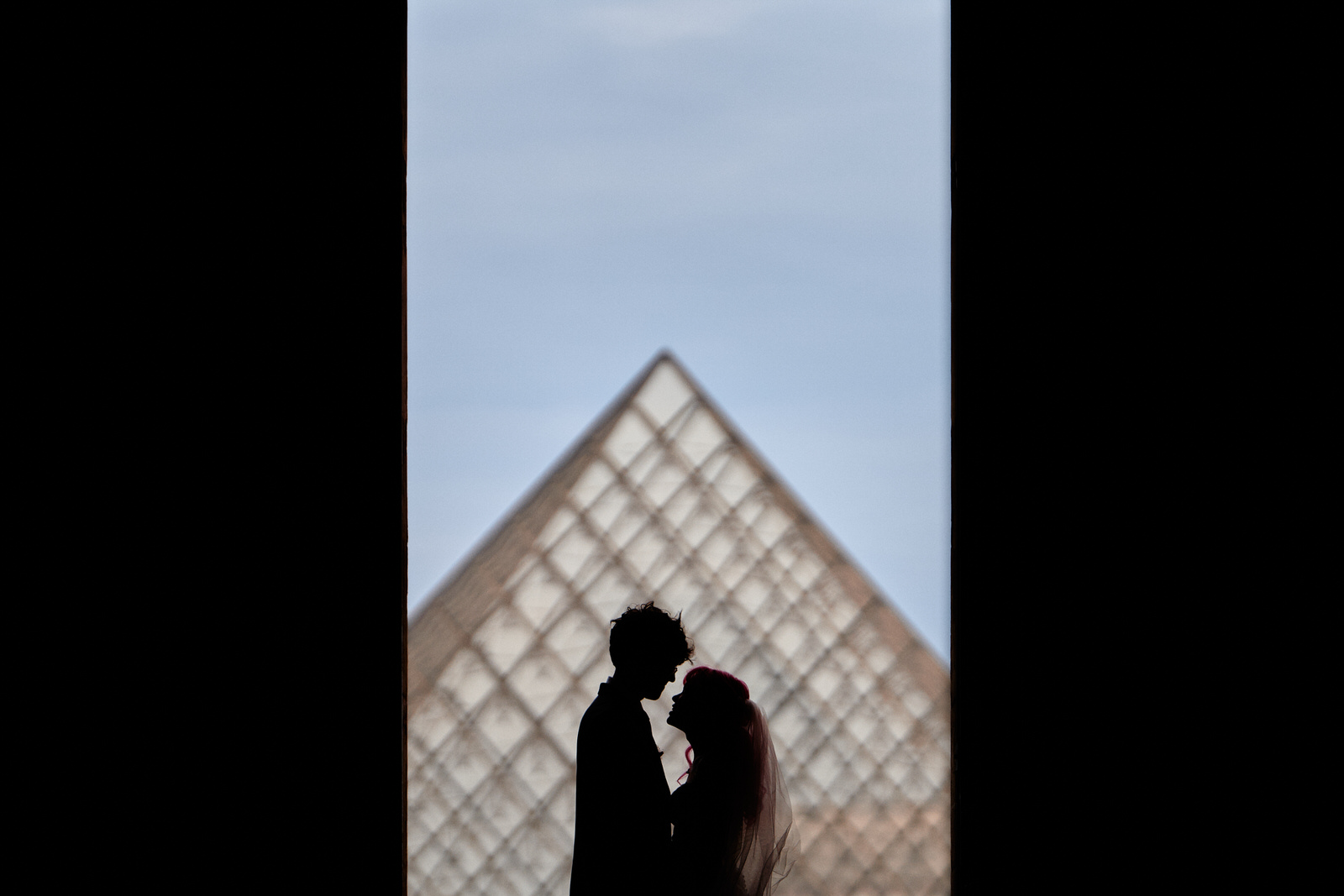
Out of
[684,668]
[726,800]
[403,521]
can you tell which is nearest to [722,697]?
[726,800]

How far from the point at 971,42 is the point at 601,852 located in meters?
1.55

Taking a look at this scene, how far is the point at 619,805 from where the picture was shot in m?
1.63

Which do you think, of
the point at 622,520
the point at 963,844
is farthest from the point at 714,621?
the point at 963,844

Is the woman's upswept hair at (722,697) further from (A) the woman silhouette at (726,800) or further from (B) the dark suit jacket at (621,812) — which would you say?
(B) the dark suit jacket at (621,812)

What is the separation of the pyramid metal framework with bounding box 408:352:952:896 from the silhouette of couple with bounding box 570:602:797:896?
→ 11.4ft

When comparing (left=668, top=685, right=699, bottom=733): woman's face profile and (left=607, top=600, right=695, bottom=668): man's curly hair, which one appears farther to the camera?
(left=668, top=685, right=699, bottom=733): woman's face profile

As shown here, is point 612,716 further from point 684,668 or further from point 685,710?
point 684,668

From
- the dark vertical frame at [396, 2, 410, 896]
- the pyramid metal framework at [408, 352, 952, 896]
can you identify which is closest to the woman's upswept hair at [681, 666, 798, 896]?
the dark vertical frame at [396, 2, 410, 896]

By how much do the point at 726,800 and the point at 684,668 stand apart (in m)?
3.46

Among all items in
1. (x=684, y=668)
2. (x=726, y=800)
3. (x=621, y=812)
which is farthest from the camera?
(x=684, y=668)

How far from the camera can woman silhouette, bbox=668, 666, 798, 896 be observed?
71.8 inches

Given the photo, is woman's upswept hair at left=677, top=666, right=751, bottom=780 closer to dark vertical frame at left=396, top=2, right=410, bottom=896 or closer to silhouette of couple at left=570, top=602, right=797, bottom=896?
silhouette of couple at left=570, top=602, right=797, bottom=896

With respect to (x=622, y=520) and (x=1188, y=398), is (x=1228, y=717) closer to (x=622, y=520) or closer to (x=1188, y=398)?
(x=1188, y=398)

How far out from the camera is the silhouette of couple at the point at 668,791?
162 cm
